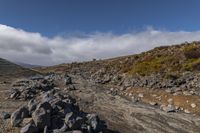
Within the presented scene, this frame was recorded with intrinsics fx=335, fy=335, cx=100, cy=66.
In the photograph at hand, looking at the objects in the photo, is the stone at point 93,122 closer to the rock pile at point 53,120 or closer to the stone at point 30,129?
the rock pile at point 53,120

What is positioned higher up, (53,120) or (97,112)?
(53,120)

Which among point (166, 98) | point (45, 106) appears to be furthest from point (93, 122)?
point (166, 98)

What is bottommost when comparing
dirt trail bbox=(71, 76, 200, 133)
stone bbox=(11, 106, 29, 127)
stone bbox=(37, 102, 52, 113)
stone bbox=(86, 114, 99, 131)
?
dirt trail bbox=(71, 76, 200, 133)

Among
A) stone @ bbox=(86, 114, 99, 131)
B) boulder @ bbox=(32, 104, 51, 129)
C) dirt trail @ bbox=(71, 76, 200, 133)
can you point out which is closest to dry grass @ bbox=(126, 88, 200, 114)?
dirt trail @ bbox=(71, 76, 200, 133)

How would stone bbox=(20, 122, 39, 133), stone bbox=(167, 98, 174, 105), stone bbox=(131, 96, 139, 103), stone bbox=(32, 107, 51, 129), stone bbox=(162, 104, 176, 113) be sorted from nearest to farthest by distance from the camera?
1. stone bbox=(20, 122, 39, 133)
2. stone bbox=(32, 107, 51, 129)
3. stone bbox=(162, 104, 176, 113)
4. stone bbox=(167, 98, 174, 105)
5. stone bbox=(131, 96, 139, 103)

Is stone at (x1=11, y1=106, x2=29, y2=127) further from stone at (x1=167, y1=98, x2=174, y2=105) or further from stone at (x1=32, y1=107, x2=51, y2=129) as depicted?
stone at (x1=167, y1=98, x2=174, y2=105)

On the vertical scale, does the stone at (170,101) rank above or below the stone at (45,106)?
below

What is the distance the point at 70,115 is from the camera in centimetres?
1962

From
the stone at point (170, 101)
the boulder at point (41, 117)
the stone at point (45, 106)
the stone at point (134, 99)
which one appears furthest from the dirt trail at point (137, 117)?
the boulder at point (41, 117)

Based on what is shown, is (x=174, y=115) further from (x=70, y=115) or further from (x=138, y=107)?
(x=70, y=115)

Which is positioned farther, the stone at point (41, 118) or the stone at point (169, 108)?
the stone at point (169, 108)

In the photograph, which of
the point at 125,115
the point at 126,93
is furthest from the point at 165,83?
the point at 125,115

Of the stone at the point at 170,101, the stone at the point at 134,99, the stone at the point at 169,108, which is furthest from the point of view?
the stone at the point at 134,99

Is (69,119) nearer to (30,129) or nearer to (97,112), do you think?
(30,129)
